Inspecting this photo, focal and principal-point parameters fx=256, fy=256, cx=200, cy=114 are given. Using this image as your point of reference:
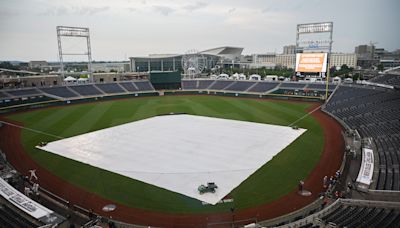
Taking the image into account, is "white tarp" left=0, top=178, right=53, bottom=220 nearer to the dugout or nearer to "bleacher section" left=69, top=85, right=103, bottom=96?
"bleacher section" left=69, top=85, right=103, bottom=96

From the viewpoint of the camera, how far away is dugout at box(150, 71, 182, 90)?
247 feet

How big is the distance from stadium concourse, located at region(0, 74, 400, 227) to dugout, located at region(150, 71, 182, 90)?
41.7 meters

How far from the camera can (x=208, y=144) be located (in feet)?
93.2

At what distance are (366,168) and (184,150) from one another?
16.0 metres

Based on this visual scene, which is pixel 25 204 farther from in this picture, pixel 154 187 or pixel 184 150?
pixel 184 150

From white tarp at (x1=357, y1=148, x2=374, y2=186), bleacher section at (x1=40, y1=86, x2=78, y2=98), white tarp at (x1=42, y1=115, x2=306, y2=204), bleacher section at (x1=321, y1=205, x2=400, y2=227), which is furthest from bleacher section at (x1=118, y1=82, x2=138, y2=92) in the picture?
bleacher section at (x1=321, y1=205, x2=400, y2=227)

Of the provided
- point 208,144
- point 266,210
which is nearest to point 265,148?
point 208,144

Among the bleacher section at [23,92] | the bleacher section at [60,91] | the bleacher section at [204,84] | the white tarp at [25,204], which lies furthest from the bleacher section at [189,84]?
the white tarp at [25,204]

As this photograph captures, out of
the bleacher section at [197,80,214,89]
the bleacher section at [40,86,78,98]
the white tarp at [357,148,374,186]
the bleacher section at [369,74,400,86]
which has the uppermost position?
the bleacher section at [369,74,400,86]

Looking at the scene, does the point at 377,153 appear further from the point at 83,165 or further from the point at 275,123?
the point at 83,165

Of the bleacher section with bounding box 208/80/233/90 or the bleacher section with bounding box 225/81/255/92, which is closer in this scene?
the bleacher section with bounding box 225/81/255/92

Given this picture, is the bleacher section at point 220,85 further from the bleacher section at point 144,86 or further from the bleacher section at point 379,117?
the bleacher section at point 379,117

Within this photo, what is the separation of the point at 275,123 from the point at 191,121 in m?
12.5

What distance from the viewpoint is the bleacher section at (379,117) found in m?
19.1
